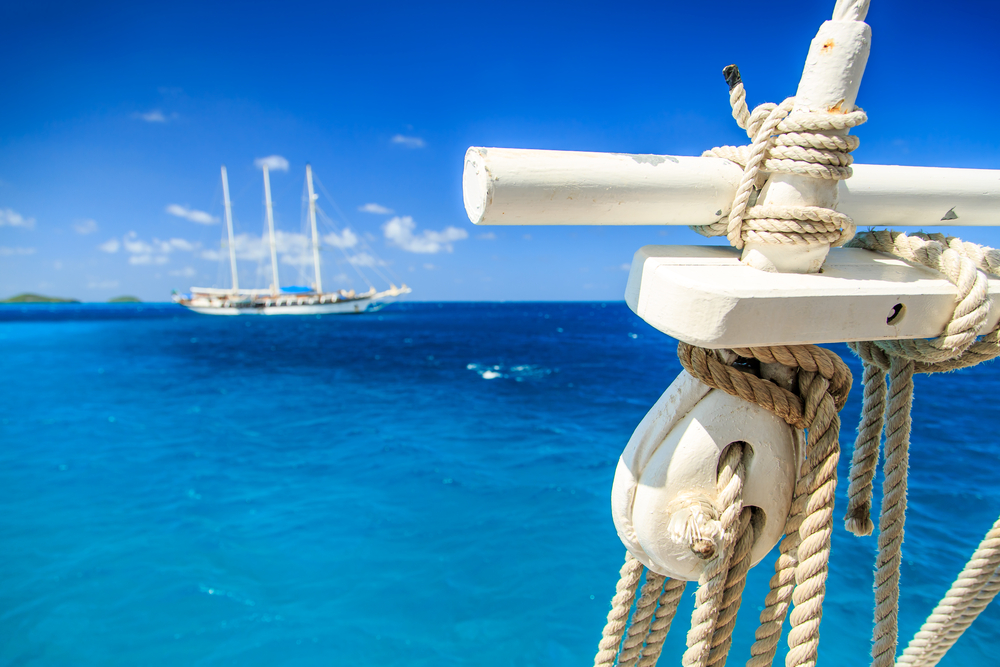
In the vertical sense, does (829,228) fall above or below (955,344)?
above

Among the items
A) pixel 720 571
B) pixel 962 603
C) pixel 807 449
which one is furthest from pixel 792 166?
pixel 962 603

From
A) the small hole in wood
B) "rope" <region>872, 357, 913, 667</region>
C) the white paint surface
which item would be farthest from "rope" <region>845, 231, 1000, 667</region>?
the white paint surface

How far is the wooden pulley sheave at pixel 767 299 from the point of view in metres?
0.99

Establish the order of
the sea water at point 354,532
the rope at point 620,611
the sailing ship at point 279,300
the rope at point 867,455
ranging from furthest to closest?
the sailing ship at point 279,300
the sea water at point 354,532
the rope at point 867,455
the rope at point 620,611

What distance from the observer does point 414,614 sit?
489 cm

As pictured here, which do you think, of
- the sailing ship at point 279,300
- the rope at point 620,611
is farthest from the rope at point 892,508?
the sailing ship at point 279,300

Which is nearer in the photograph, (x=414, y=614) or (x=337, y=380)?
(x=414, y=614)

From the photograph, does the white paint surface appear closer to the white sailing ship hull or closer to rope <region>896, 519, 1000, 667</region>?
rope <region>896, 519, 1000, 667</region>

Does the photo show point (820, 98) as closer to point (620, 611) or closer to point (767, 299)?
point (767, 299)

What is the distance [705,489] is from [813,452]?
10.5 inches

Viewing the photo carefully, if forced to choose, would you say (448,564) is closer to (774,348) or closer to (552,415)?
(774,348)

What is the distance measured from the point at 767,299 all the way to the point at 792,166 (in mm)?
341

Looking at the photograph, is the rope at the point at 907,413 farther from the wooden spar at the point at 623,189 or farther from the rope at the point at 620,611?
the rope at the point at 620,611

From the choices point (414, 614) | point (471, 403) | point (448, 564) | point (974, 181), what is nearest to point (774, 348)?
point (974, 181)
